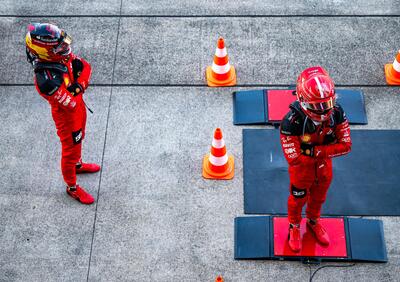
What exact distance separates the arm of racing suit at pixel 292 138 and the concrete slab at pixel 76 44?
3269mm

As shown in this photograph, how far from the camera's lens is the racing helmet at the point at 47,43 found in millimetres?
5699

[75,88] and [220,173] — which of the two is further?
[220,173]

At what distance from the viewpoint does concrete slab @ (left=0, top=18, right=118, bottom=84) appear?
7.99m

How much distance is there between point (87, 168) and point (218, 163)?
1489mm

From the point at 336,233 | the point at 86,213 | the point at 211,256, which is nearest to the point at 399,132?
the point at 336,233

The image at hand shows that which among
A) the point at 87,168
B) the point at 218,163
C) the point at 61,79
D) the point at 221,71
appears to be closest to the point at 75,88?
the point at 61,79

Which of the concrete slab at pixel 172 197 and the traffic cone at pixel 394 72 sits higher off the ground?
the traffic cone at pixel 394 72

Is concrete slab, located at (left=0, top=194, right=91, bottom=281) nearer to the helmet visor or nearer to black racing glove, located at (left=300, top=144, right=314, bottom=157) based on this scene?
black racing glove, located at (left=300, top=144, right=314, bottom=157)

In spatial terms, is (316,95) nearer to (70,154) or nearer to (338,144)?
(338,144)

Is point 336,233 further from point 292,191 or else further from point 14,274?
point 14,274

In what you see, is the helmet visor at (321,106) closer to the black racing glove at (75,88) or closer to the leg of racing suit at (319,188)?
the leg of racing suit at (319,188)

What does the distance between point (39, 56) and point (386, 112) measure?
410 cm

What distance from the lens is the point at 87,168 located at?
6984 millimetres

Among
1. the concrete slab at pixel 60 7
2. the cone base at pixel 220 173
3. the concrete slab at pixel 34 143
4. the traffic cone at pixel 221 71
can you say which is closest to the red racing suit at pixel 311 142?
the cone base at pixel 220 173
